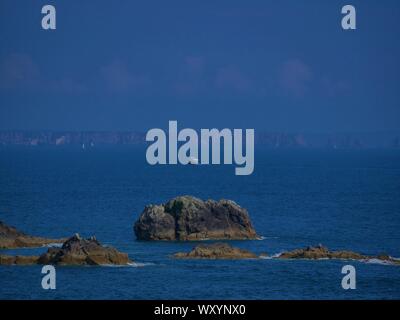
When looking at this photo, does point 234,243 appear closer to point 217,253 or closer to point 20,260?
point 217,253

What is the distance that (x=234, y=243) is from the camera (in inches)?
3723

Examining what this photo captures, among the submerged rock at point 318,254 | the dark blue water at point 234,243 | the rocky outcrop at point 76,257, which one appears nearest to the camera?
the dark blue water at point 234,243

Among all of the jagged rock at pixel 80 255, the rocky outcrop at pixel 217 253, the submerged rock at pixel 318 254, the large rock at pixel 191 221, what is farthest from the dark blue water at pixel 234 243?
the large rock at pixel 191 221

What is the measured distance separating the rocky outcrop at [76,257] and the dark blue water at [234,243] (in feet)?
3.52

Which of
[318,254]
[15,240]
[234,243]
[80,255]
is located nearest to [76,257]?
[80,255]

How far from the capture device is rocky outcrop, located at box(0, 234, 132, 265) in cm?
7831

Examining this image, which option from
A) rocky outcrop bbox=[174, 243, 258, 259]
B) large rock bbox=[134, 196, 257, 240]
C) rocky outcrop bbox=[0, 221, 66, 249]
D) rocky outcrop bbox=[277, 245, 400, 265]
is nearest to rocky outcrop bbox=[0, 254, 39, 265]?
rocky outcrop bbox=[0, 221, 66, 249]

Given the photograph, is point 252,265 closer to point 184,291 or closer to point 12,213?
point 184,291

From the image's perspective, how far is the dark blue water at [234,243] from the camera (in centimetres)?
7188

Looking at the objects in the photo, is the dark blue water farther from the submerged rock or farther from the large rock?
A: the large rock

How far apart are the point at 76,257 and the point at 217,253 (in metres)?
11.5

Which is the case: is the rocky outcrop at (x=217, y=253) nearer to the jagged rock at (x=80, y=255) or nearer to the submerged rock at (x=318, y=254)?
the submerged rock at (x=318, y=254)
